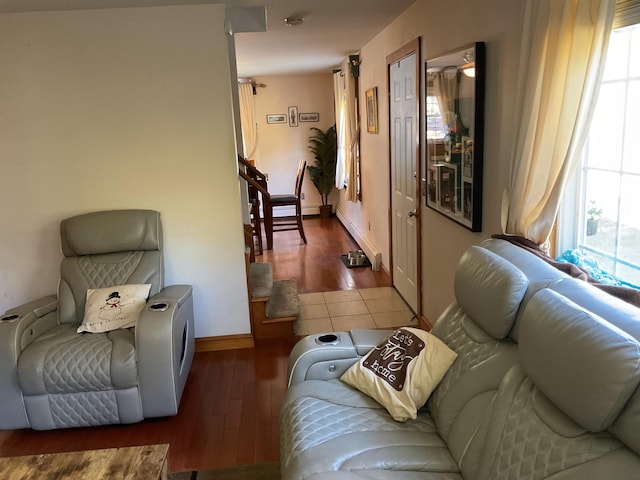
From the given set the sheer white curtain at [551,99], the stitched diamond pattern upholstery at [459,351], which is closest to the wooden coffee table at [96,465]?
the stitched diamond pattern upholstery at [459,351]

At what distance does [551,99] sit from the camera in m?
1.79

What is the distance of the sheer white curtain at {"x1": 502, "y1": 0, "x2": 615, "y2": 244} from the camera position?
5.34 feet

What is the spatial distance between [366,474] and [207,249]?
219 centimetres

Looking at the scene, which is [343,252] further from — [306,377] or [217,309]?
[306,377]

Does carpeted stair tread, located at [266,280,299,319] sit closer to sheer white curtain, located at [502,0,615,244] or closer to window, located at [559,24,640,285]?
sheer white curtain, located at [502,0,615,244]

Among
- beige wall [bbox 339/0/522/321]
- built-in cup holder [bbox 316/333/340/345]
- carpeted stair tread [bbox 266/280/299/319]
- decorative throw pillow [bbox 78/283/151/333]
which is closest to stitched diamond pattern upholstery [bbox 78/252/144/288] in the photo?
decorative throw pillow [bbox 78/283/151/333]

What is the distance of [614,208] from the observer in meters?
1.79

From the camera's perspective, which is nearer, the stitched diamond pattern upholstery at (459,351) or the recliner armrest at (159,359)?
the stitched diamond pattern upholstery at (459,351)

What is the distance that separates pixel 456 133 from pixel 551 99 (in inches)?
40.3

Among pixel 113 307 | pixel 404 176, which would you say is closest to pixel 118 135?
pixel 113 307

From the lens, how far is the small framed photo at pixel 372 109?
505 centimetres

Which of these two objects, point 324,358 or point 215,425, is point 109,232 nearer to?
point 215,425

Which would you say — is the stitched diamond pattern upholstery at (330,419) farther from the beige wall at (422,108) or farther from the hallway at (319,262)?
the hallway at (319,262)

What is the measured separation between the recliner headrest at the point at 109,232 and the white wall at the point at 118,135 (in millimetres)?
179
